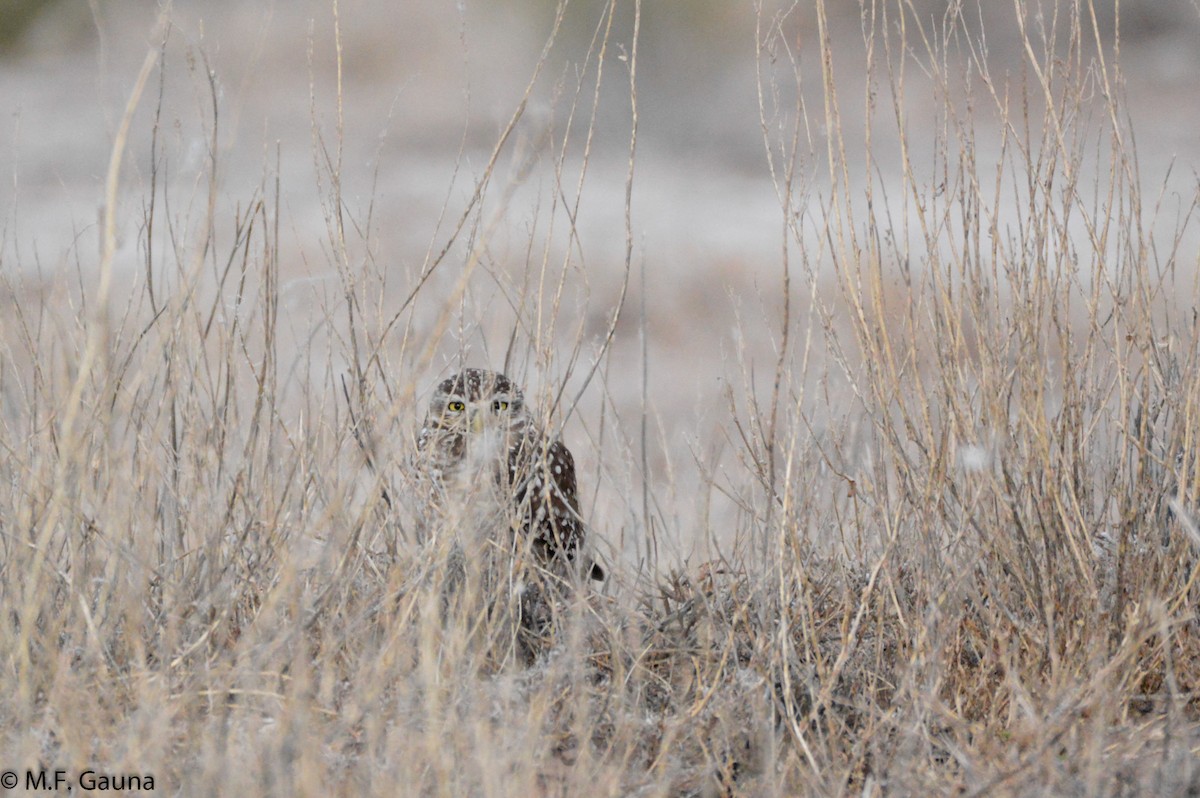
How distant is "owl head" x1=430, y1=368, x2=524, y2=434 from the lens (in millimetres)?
2580

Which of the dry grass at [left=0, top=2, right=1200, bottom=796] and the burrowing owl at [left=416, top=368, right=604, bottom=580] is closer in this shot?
the dry grass at [left=0, top=2, right=1200, bottom=796]

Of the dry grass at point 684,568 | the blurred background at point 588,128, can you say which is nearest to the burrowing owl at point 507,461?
the dry grass at point 684,568

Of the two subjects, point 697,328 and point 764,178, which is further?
point 764,178

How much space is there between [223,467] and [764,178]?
442 inches

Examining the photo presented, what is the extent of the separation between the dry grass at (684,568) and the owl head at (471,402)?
0.46 ft

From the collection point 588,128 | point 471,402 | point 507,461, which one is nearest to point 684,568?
point 507,461

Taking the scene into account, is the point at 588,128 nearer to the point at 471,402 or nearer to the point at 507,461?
the point at 471,402

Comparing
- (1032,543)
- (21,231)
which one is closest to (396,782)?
(1032,543)

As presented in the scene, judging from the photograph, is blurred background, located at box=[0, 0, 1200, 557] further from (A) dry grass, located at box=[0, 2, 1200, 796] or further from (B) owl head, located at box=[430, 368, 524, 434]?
(A) dry grass, located at box=[0, 2, 1200, 796]

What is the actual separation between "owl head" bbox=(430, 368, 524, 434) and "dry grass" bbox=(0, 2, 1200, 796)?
0.14 metres

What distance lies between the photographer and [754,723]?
1912 mm

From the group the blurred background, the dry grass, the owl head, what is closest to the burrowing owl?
the owl head

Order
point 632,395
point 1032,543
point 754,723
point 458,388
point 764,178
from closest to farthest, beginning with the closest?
point 754,723 < point 1032,543 < point 458,388 < point 632,395 < point 764,178

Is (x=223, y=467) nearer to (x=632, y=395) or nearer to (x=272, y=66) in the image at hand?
(x=632, y=395)
